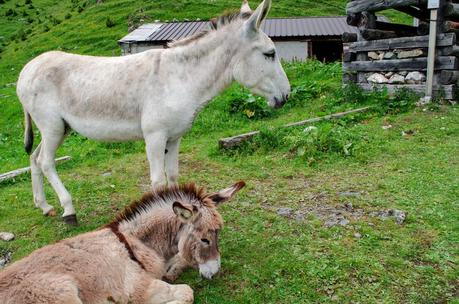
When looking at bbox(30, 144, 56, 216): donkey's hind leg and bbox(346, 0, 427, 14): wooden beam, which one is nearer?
bbox(30, 144, 56, 216): donkey's hind leg

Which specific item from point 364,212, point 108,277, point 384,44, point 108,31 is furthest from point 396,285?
point 108,31

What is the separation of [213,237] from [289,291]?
2.87 ft

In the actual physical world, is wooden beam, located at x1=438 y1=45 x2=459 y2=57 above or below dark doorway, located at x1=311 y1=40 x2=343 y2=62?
above

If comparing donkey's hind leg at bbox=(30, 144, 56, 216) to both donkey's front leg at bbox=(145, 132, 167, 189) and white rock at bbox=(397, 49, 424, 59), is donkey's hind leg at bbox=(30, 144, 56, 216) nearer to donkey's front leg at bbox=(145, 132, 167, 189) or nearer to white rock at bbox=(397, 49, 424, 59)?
donkey's front leg at bbox=(145, 132, 167, 189)

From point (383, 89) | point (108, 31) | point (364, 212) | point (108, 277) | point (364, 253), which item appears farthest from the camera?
point (108, 31)

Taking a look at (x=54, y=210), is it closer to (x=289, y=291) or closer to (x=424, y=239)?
(x=289, y=291)

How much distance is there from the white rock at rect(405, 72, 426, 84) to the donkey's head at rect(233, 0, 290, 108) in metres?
6.52

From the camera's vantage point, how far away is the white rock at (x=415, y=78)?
10.7 metres

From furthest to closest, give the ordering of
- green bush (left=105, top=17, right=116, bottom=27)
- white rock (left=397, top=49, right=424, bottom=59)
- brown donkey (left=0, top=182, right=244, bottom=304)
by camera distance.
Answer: green bush (left=105, top=17, right=116, bottom=27) → white rock (left=397, top=49, right=424, bottom=59) → brown donkey (left=0, top=182, right=244, bottom=304)

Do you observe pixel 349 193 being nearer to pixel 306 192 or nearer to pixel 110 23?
pixel 306 192

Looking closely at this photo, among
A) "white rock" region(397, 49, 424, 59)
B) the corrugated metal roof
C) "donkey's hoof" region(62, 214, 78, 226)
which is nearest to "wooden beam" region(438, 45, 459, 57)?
"white rock" region(397, 49, 424, 59)

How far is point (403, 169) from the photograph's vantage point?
6.93 metres

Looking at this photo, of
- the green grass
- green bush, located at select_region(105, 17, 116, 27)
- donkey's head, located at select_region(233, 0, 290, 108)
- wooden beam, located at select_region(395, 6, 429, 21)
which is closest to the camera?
the green grass

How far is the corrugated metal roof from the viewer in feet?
71.5
